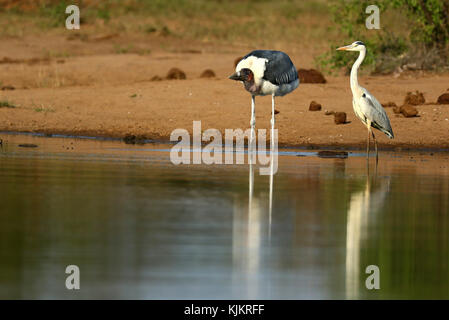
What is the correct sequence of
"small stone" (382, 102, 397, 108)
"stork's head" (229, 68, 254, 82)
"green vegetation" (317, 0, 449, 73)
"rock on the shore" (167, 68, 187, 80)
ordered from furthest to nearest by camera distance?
"rock on the shore" (167, 68, 187, 80)
"green vegetation" (317, 0, 449, 73)
"small stone" (382, 102, 397, 108)
"stork's head" (229, 68, 254, 82)

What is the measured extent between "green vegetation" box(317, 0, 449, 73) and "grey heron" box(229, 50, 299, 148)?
22.9ft

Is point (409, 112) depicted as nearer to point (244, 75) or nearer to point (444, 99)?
point (444, 99)

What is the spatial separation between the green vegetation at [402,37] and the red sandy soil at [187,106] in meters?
0.67

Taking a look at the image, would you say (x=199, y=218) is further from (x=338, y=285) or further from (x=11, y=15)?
(x=11, y=15)

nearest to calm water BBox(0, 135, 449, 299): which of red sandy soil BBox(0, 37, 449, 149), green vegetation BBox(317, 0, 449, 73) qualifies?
red sandy soil BBox(0, 37, 449, 149)

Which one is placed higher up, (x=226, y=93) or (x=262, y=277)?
(x=226, y=93)

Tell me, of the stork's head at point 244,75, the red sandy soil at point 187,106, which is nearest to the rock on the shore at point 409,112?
the red sandy soil at point 187,106

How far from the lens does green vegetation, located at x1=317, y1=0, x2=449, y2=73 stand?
2336 cm

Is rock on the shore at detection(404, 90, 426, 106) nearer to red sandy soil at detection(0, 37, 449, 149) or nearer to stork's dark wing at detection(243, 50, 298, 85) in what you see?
red sandy soil at detection(0, 37, 449, 149)

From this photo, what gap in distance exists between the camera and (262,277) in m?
6.76

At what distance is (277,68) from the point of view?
16062 millimetres

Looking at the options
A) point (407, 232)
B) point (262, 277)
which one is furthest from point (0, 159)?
point (262, 277)

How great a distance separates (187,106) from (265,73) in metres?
3.73

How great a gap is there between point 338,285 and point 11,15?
3691 centimetres
